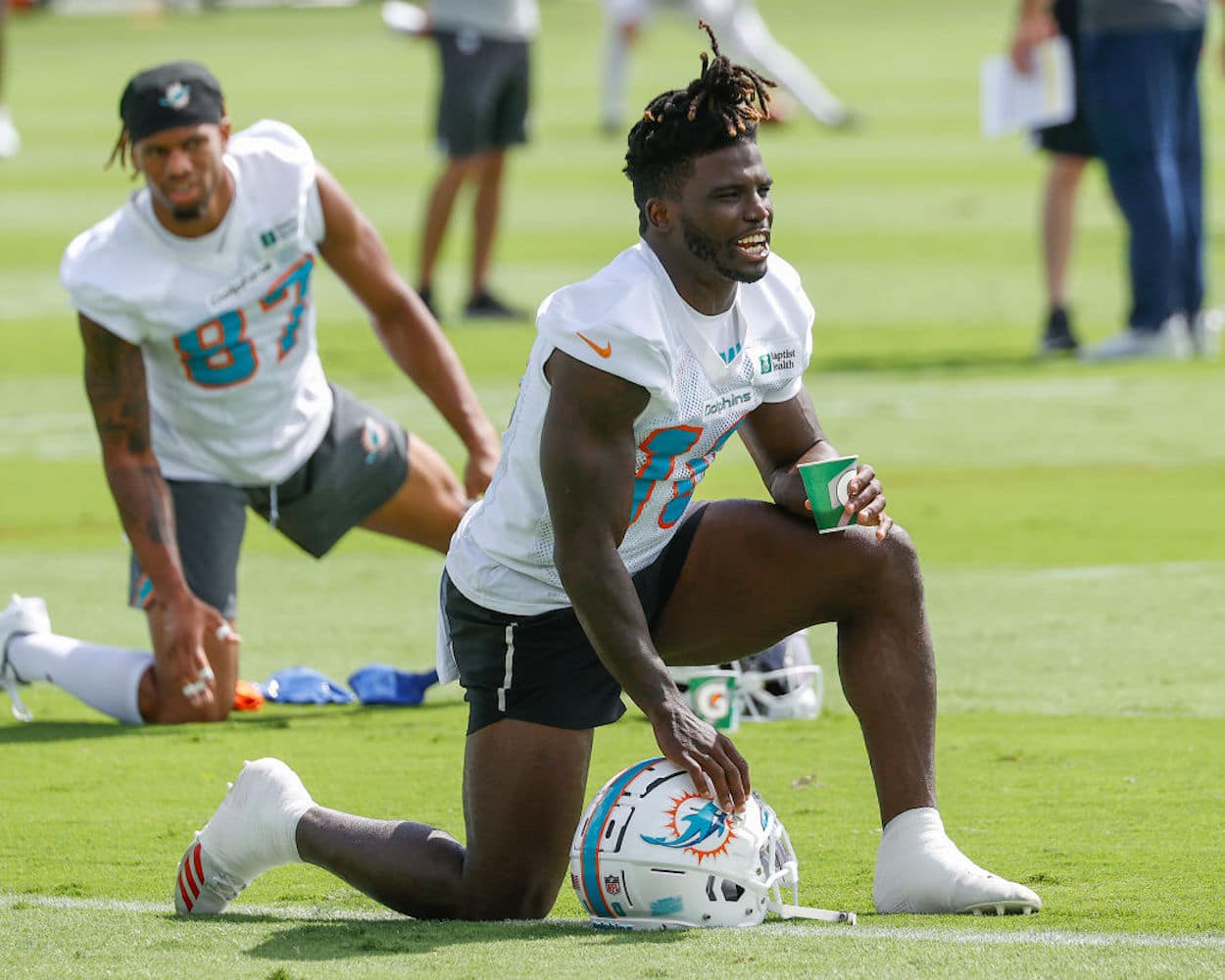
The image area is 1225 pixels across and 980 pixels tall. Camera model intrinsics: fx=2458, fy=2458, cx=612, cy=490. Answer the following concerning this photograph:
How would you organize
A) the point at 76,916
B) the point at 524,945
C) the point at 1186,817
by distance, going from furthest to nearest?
1. the point at 1186,817
2. the point at 76,916
3. the point at 524,945

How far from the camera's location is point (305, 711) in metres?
7.16

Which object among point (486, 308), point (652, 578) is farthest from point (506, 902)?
point (486, 308)

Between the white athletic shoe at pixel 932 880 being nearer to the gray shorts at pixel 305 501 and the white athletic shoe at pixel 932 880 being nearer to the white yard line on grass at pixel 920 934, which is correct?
the white yard line on grass at pixel 920 934

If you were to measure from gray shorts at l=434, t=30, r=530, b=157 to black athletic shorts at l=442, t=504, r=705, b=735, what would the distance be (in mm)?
10049

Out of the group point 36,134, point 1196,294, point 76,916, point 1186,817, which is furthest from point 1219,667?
point 36,134

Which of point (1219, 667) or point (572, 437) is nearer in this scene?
point (572, 437)

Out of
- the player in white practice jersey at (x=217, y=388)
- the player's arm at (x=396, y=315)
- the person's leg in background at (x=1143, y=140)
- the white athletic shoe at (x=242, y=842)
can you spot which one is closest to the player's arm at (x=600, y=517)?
the white athletic shoe at (x=242, y=842)

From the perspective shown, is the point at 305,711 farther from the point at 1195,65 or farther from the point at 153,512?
the point at 1195,65

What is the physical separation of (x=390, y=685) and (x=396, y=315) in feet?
3.62

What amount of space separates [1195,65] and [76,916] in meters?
9.81

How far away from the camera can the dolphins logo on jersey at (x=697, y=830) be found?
15.3ft

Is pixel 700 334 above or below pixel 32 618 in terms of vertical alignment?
above

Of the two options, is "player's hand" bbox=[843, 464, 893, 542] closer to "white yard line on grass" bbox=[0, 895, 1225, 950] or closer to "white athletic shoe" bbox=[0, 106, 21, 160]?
"white yard line on grass" bbox=[0, 895, 1225, 950]

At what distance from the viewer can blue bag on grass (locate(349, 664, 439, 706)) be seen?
23.6 feet
